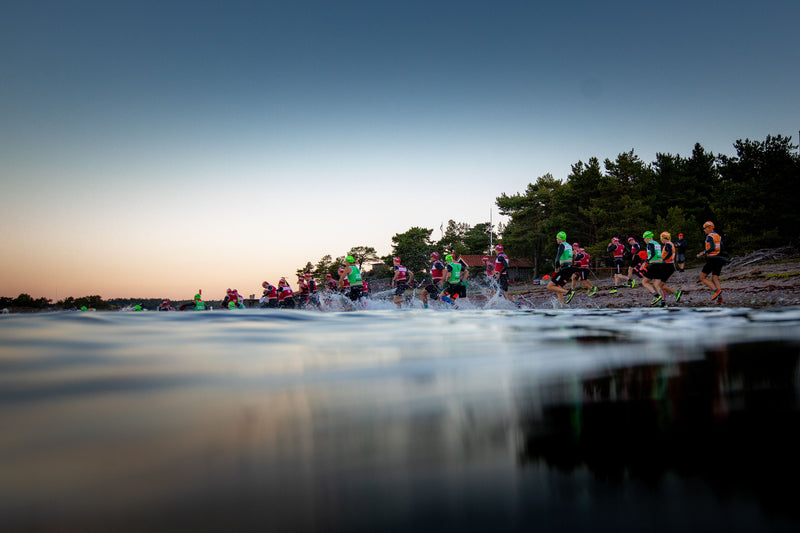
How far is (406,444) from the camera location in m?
2.05

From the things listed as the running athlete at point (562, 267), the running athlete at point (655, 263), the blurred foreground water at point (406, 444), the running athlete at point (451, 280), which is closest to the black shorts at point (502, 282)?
the running athlete at point (451, 280)

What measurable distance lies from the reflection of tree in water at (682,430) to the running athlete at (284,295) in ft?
62.7

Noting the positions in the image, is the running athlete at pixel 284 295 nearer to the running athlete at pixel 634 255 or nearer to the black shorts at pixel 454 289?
the black shorts at pixel 454 289

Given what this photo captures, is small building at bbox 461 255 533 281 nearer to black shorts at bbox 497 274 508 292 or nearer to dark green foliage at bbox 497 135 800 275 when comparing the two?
dark green foliage at bbox 497 135 800 275

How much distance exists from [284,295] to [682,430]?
20596 millimetres

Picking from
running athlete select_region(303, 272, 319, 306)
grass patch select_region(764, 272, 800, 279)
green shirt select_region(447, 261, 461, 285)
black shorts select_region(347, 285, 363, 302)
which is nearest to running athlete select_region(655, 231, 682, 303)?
grass patch select_region(764, 272, 800, 279)

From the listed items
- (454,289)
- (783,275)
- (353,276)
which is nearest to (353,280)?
(353,276)

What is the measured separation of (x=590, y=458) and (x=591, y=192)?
4628 centimetres

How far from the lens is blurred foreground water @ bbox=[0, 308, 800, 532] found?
1.41 meters

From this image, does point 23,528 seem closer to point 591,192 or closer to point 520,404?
point 520,404

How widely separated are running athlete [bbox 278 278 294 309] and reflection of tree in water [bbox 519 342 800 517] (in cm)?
1911

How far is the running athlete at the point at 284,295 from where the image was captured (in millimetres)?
21250

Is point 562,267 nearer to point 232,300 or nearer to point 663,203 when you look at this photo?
point 232,300

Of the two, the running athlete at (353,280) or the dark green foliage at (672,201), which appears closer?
the running athlete at (353,280)
